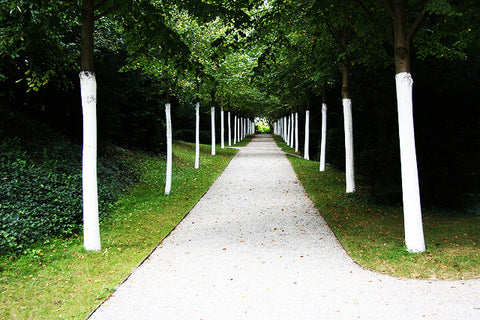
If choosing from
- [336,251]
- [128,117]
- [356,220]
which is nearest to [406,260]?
[336,251]

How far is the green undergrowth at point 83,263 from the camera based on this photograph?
175 inches

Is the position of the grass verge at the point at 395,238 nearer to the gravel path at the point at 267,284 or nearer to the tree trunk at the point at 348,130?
the gravel path at the point at 267,284

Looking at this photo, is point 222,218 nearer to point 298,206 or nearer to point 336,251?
point 298,206

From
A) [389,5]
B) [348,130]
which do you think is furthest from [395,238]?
[348,130]

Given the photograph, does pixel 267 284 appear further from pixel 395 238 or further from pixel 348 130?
pixel 348 130

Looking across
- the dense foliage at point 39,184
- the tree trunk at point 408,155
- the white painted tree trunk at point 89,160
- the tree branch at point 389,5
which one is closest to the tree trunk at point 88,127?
the white painted tree trunk at point 89,160

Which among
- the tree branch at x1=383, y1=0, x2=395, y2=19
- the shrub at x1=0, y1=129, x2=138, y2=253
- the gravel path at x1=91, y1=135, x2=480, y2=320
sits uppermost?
the tree branch at x1=383, y1=0, x2=395, y2=19

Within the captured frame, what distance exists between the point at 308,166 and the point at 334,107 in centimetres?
521

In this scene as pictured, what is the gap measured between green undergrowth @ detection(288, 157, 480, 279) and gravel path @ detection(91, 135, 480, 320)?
31 centimetres

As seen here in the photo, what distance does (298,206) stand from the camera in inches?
392

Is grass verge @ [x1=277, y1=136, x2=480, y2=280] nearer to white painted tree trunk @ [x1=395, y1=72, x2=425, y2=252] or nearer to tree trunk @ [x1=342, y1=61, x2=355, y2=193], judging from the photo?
white painted tree trunk @ [x1=395, y1=72, x2=425, y2=252]

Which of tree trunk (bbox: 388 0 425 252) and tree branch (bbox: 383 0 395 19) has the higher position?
tree branch (bbox: 383 0 395 19)

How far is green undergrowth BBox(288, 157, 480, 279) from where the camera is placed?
17.9ft

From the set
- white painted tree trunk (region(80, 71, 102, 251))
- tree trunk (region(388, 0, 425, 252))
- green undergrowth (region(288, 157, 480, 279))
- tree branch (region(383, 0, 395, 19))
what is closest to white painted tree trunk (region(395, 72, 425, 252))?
tree trunk (region(388, 0, 425, 252))
